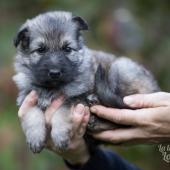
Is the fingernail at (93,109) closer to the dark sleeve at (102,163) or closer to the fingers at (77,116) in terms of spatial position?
the fingers at (77,116)

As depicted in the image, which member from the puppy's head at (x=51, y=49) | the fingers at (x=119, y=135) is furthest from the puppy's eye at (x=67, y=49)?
the fingers at (x=119, y=135)

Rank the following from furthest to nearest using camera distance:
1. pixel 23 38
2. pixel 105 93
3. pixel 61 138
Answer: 1. pixel 23 38
2. pixel 105 93
3. pixel 61 138

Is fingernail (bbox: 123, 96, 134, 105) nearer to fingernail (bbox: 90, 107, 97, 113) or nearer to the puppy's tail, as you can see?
the puppy's tail

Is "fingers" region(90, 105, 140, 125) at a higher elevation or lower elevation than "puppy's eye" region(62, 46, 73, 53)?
lower

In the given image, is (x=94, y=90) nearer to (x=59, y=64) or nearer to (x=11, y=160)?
(x=59, y=64)

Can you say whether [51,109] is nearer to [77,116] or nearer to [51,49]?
[77,116]

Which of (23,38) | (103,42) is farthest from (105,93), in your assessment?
(103,42)

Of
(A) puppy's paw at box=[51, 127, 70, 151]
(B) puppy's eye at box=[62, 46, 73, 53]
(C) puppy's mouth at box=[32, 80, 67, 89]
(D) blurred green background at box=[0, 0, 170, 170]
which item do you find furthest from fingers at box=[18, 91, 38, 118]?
(D) blurred green background at box=[0, 0, 170, 170]
